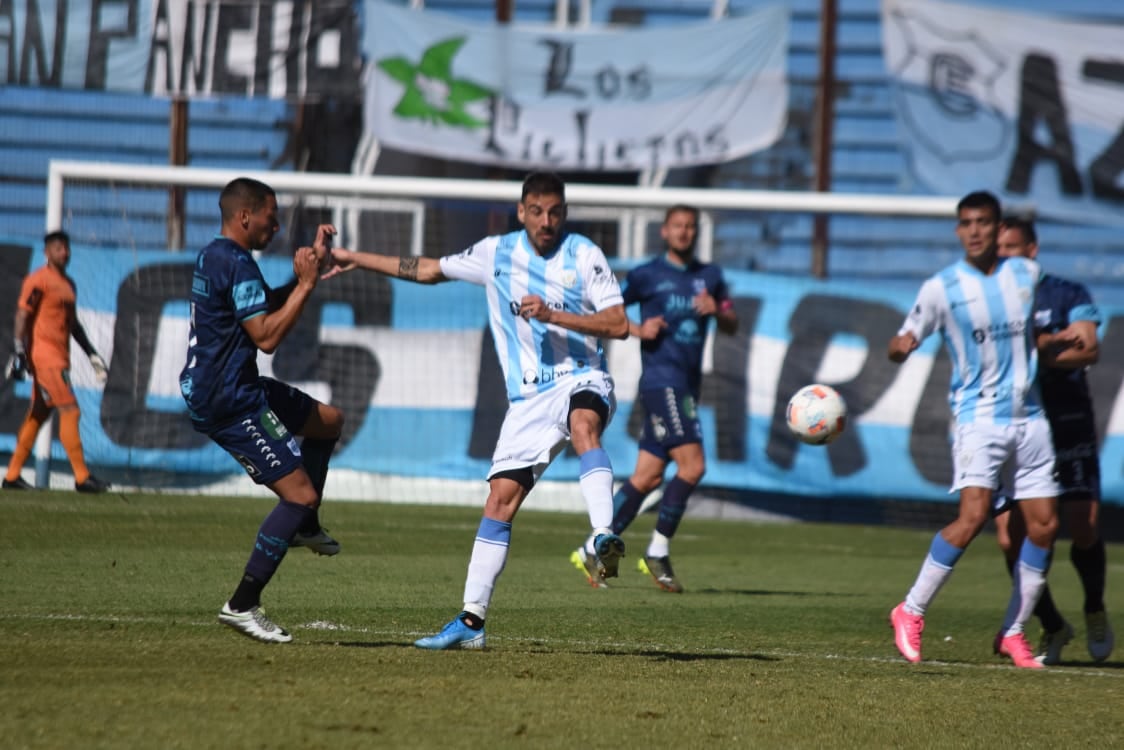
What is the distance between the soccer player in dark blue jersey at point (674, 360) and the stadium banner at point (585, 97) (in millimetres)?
7021

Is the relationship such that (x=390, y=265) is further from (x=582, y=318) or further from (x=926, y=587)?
(x=926, y=587)

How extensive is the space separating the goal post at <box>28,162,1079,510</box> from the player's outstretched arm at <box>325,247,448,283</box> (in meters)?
8.06

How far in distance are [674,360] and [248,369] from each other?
478 cm

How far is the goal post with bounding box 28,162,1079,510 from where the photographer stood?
606 inches

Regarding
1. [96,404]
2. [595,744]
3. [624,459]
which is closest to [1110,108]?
[624,459]

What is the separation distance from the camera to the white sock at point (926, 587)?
7.30 m

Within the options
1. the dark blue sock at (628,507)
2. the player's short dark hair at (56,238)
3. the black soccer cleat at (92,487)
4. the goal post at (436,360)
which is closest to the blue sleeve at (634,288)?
the dark blue sock at (628,507)

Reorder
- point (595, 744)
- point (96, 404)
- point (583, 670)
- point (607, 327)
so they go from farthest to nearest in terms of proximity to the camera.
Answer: point (96, 404)
point (607, 327)
point (583, 670)
point (595, 744)

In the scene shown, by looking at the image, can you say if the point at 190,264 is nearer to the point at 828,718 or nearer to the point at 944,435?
the point at 944,435

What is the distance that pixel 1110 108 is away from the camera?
1748 centimetres

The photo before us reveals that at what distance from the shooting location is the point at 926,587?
24.0 feet

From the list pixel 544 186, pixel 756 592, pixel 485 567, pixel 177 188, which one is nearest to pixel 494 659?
pixel 485 567

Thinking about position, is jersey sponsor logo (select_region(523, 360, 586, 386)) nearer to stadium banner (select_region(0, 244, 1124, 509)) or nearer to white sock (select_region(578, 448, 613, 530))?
white sock (select_region(578, 448, 613, 530))

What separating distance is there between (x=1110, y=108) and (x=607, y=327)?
42.0ft
